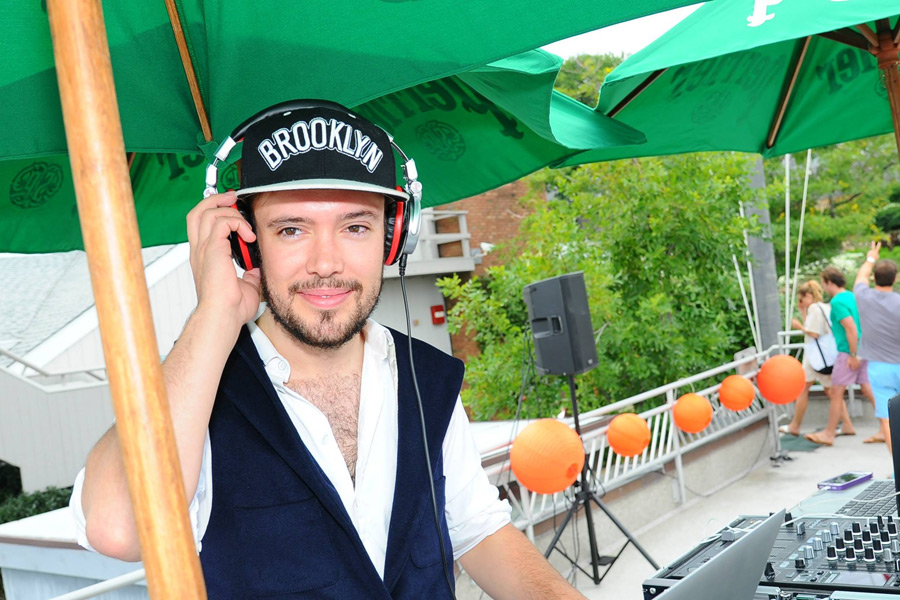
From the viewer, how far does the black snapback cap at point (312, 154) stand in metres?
1.56

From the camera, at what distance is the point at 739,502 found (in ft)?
23.5

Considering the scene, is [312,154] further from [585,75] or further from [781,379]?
[585,75]

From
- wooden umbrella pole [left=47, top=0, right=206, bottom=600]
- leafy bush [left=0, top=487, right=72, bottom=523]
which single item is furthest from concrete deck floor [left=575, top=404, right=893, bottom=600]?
leafy bush [left=0, top=487, right=72, bottom=523]

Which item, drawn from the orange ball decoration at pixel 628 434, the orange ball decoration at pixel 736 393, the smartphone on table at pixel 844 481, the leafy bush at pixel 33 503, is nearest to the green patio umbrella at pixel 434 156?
the smartphone on table at pixel 844 481

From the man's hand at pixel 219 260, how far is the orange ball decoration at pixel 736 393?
6.11 metres

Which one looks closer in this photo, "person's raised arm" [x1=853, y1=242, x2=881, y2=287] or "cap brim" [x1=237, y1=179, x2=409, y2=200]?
"cap brim" [x1=237, y1=179, x2=409, y2=200]

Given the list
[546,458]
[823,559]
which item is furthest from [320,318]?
[546,458]

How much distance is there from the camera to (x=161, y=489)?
2.40ft

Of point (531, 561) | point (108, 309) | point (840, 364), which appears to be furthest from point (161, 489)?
point (840, 364)

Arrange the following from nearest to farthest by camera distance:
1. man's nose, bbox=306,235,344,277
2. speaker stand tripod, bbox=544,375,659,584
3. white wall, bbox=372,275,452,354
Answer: man's nose, bbox=306,235,344,277, speaker stand tripod, bbox=544,375,659,584, white wall, bbox=372,275,452,354

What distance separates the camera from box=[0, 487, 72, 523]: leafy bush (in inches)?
402

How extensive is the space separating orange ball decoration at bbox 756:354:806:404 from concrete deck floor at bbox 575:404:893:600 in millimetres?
859

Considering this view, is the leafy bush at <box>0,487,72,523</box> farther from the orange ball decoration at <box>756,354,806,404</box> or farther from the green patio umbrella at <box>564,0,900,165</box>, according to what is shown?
the green patio umbrella at <box>564,0,900,165</box>

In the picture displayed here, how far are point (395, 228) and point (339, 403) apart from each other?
0.43 metres
